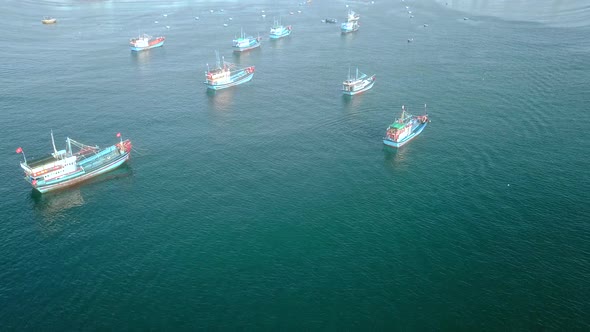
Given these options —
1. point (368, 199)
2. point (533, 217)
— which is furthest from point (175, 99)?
point (533, 217)

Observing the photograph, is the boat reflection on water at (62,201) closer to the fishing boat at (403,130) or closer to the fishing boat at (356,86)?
the fishing boat at (403,130)

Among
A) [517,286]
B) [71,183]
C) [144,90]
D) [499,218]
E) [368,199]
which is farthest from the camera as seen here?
[144,90]

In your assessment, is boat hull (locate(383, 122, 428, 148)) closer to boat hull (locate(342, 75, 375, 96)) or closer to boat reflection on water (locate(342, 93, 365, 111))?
boat reflection on water (locate(342, 93, 365, 111))

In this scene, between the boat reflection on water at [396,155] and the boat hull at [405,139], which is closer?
the boat reflection on water at [396,155]

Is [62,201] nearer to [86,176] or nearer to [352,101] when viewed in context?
[86,176]

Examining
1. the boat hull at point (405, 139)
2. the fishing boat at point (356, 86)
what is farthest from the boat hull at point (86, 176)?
the fishing boat at point (356, 86)

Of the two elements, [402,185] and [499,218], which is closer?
[499,218]

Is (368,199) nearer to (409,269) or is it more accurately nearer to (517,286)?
(409,269)

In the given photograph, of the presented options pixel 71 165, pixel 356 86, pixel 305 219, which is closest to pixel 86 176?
pixel 71 165
